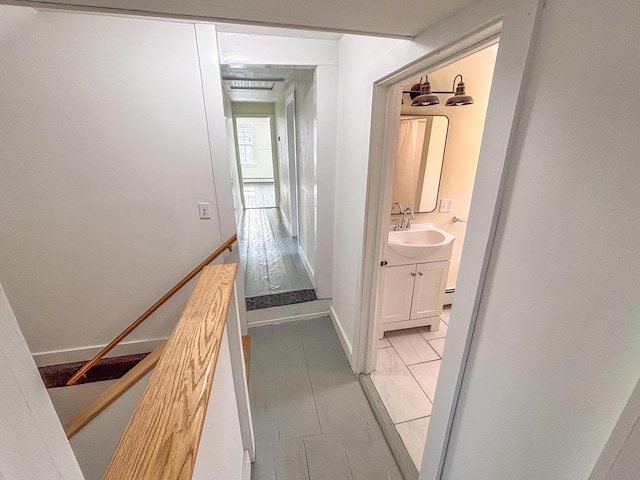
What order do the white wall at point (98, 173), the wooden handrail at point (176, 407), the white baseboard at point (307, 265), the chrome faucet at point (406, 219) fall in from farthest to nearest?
the white baseboard at point (307, 265)
the chrome faucet at point (406, 219)
the white wall at point (98, 173)
the wooden handrail at point (176, 407)

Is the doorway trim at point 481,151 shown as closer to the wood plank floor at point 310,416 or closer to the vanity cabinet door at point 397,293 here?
the wood plank floor at point 310,416

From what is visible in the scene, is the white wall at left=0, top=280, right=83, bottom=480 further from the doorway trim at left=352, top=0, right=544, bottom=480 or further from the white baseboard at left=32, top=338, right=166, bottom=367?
the white baseboard at left=32, top=338, right=166, bottom=367

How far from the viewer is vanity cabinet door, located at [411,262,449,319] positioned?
80.7 inches

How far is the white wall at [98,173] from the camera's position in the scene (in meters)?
1.46

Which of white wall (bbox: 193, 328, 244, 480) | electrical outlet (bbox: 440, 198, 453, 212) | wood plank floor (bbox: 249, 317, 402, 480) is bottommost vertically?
wood plank floor (bbox: 249, 317, 402, 480)

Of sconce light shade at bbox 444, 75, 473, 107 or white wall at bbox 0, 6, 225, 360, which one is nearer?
white wall at bbox 0, 6, 225, 360

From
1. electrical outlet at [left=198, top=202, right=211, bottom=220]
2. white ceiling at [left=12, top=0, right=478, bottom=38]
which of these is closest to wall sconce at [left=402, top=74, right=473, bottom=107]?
white ceiling at [left=12, top=0, right=478, bottom=38]

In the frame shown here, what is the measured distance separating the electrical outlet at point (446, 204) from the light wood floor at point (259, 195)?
5.01 m

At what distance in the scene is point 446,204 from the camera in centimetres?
228

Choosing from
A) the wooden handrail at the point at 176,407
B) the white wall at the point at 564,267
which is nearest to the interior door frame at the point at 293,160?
the white wall at the point at 564,267

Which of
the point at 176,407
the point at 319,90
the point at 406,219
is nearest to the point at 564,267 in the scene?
the point at 176,407

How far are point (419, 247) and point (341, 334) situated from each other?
949 mm

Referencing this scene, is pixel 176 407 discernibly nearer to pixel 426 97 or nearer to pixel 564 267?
pixel 564 267

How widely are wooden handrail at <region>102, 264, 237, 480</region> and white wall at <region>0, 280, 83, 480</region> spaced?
188 millimetres
